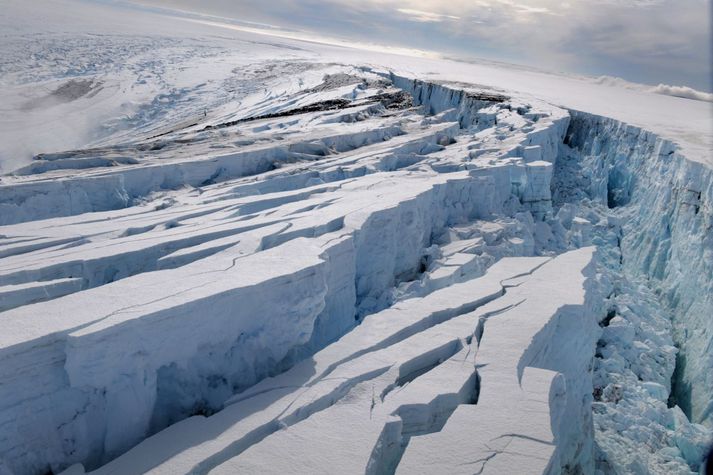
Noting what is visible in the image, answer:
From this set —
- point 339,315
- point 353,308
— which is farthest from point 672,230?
point 339,315

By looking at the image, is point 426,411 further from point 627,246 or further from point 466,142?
point 466,142

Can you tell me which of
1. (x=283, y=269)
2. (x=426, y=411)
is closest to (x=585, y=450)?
(x=426, y=411)

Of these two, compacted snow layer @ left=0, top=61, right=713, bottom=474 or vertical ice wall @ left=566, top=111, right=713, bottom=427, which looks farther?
vertical ice wall @ left=566, top=111, right=713, bottom=427

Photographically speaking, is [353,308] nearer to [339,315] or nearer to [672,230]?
[339,315]

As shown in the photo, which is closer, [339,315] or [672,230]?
[339,315]
